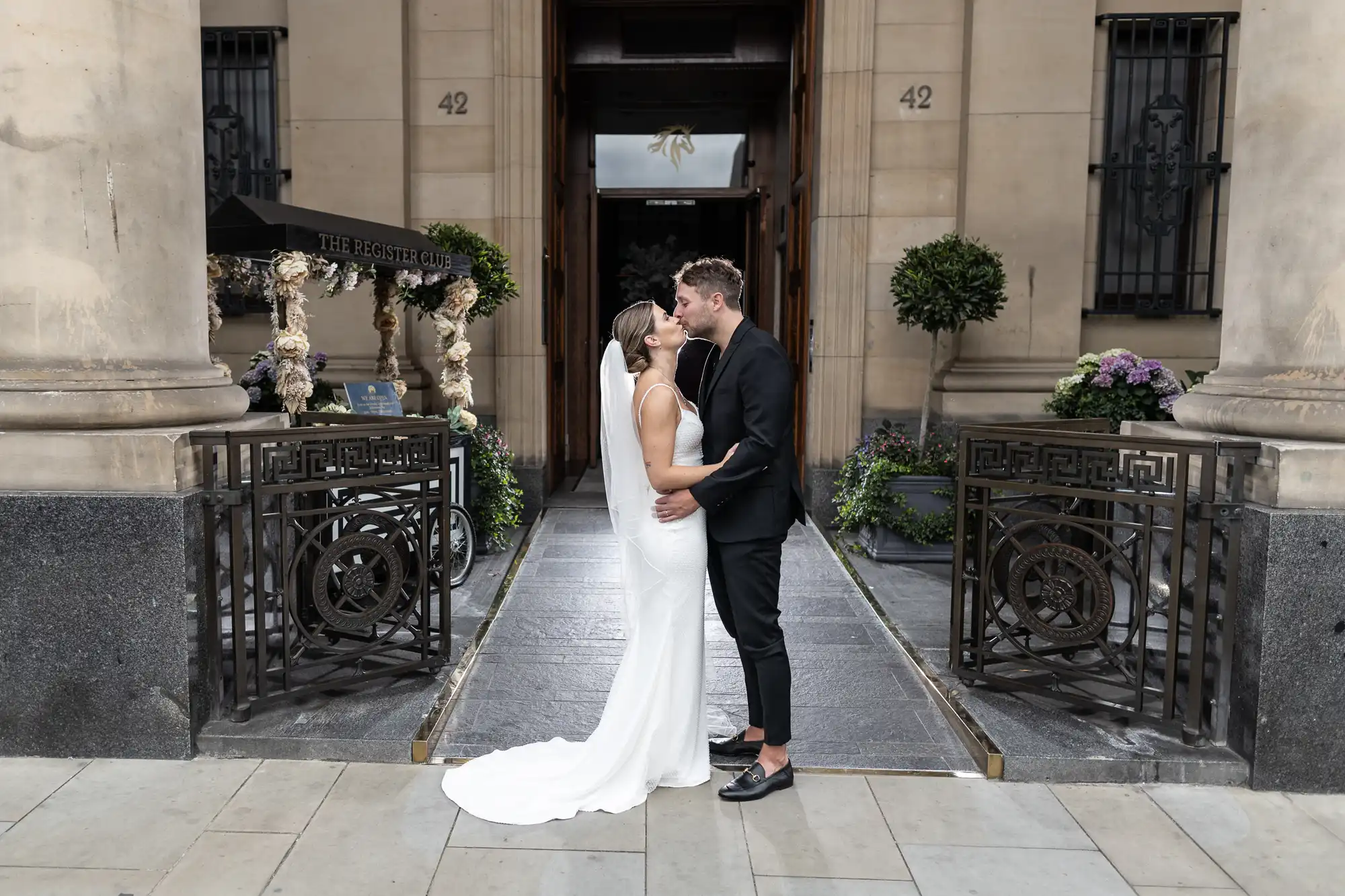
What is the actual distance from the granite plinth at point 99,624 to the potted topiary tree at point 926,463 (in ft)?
17.0

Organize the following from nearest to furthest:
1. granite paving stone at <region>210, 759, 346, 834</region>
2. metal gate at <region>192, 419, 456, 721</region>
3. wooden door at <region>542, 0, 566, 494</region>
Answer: granite paving stone at <region>210, 759, 346, 834</region> < metal gate at <region>192, 419, 456, 721</region> < wooden door at <region>542, 0, 566, 494</region>

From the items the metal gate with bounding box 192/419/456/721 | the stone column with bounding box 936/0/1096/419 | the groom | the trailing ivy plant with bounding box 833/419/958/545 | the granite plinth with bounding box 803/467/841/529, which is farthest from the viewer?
the granite plinth with bounding box 803/467/841/529

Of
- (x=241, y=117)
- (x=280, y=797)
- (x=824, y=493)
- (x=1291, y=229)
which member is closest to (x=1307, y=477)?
(x=1291, y=229)

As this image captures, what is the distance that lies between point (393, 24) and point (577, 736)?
22.6 feet

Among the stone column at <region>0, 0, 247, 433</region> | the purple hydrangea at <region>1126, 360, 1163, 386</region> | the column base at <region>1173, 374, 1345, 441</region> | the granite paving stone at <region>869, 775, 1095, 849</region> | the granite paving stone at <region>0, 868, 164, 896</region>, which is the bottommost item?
the granite paving stone at <region>0, 868, 164, 896</region>

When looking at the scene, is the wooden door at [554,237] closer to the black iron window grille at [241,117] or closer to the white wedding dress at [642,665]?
the black iron window grille at [241,117]

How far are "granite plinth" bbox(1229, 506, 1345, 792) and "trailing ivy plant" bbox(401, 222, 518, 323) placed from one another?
5877mm

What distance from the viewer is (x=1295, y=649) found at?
4055 millimetres

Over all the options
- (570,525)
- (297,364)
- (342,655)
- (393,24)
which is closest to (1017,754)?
(342,655)

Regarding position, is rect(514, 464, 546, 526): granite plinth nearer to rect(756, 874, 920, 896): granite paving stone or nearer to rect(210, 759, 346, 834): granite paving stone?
rect(210, 759, 346, 834): granite paving stone

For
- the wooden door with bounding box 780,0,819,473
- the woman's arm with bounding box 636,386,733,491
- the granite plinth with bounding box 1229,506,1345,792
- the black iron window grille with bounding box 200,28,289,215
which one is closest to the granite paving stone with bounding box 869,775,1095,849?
the granite plinth with bounding box 1229,506,1345,792

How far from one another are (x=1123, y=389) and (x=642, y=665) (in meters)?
4.99

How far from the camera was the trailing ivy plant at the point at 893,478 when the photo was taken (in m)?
7.95

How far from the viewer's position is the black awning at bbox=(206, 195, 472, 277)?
242 inches
